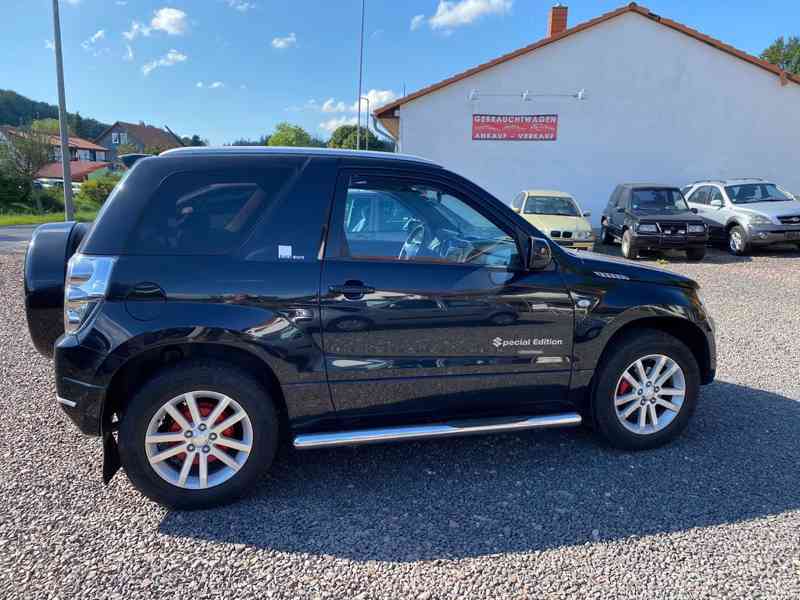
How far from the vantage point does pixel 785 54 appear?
2303 inches

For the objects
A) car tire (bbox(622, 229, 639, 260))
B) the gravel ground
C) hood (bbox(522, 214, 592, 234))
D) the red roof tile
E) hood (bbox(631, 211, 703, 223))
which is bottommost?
the gravel ground

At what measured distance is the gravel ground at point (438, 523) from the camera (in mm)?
2264

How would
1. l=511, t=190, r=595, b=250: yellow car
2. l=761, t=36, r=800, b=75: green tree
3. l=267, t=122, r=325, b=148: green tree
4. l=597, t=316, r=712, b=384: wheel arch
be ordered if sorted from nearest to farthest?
l=597, t=316, r=712, b=384: wheel arch
l=511, t=190, r=595, b=250: yellow car
l=761, t=36, r=800, b=75: green tree
l=267, t=122, r=325, b=148: green tree

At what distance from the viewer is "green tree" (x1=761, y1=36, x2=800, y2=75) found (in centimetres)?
5756

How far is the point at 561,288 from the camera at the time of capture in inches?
122

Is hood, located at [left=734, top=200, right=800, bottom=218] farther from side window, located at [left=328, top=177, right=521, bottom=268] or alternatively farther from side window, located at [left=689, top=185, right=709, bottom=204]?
side window, located at [left=328, top=177, right=521, bottom=268]

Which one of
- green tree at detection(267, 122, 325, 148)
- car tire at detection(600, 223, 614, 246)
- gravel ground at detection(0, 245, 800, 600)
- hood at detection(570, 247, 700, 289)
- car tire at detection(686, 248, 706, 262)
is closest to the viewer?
gravel ground at detection(0, 245, 800, 600)

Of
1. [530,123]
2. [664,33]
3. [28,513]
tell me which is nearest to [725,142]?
[664,33]

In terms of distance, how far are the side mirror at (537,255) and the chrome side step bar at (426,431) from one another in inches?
36.2

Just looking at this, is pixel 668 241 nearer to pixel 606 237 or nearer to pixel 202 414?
pixel 606 237

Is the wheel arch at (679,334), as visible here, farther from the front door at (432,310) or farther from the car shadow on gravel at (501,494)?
the car shadow on gravel at (501,494)

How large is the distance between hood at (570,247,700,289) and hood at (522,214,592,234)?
6787 mm

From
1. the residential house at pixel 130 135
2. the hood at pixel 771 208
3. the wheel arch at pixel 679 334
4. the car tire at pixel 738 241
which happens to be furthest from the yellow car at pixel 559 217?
the residential house at pixel 130 135

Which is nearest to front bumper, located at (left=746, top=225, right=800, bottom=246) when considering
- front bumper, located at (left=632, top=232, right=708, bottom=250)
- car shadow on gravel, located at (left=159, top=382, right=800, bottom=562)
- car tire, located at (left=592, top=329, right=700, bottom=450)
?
front bumper, located at (left=632, top=232, right=708, bottom=250)
